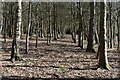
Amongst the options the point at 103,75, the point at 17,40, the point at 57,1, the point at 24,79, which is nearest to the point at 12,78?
the point at 24,79

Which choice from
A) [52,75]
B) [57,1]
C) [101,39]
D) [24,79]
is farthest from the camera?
[57,1]

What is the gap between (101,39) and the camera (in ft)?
35.9

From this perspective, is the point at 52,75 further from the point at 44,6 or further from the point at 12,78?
the point at 44,6

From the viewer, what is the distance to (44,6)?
2870 cm

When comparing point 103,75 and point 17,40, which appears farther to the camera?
point 17,40

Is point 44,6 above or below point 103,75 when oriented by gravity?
above

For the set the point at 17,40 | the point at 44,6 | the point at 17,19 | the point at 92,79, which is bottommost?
the point at 92,79

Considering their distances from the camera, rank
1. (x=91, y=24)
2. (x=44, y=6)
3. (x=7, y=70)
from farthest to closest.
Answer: (x=44, y=6)
(x=91, y=24)
(x=7, y=70)

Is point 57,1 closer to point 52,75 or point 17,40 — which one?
point 17,40

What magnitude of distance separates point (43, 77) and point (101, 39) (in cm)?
396

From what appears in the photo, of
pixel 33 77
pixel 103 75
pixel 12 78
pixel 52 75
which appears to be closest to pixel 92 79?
pixel 103 75

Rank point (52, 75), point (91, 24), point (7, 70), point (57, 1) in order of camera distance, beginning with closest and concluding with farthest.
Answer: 1. point (52, 75)
2. point (7, 70)
3. point (91, 24)
4. point (57, 1)

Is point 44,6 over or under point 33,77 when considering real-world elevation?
over

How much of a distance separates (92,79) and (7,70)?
4.12 m
